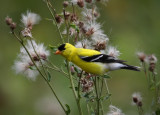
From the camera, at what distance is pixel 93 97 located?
3.10 ft

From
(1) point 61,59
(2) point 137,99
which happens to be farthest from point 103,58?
(1) point 61,59

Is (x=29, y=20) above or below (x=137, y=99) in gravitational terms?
above

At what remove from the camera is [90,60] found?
1.01 m

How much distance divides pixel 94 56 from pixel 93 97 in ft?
0.40

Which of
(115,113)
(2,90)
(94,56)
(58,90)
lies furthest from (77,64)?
(2,90)

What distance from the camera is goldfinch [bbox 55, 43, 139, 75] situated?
959 millimetres

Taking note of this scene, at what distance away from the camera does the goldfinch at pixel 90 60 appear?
0.96m

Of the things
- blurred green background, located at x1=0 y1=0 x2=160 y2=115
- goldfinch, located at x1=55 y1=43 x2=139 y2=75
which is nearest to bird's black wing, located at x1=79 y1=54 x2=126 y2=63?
goldfinch, located at x1=55 y1=43 x2=139 y2=75

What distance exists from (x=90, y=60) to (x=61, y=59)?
3.85ft

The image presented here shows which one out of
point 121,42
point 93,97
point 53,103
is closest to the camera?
point 93,97

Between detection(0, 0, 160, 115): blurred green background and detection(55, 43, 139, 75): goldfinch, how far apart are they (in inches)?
31.9

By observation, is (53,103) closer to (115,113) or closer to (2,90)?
(2,90)

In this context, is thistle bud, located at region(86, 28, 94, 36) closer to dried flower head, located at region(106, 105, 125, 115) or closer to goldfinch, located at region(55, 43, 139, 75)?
goldfinch, located at region(55, 43, 139, 75)

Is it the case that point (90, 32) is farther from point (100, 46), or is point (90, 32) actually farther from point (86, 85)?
point (86, 85)
